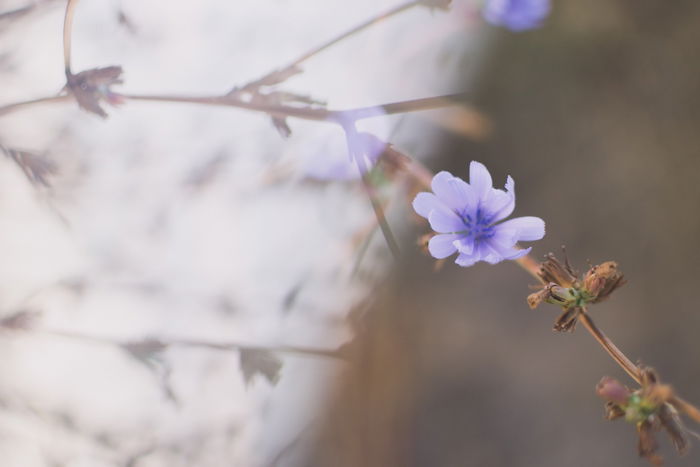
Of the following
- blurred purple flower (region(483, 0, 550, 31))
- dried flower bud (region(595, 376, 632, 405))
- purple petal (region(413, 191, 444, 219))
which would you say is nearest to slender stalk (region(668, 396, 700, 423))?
dried flower bud (region(595, 376, 632, 405))

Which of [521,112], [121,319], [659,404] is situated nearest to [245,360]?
[121,319]

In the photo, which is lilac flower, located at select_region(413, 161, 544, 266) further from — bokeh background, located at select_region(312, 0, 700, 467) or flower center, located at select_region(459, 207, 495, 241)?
bokeh background, located at select_region(312, 0, 700, 467)

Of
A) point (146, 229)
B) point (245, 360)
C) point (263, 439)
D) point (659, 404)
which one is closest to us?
point (659, 404)

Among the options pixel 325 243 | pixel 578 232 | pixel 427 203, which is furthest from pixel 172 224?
pixel 578 232

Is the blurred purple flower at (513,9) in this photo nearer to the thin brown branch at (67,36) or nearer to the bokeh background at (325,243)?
the bokeh background at (325,243)

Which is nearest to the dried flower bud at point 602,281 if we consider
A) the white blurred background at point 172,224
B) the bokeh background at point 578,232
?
the white blurred background at point 172,224

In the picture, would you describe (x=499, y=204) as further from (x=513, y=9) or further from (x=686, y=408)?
(x=513, y=9)

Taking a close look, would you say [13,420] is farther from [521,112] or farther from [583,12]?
[583,12]

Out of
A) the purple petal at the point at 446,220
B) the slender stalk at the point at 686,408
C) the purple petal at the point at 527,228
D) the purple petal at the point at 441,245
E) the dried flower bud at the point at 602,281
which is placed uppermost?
the purple petal at the point at 446,220
